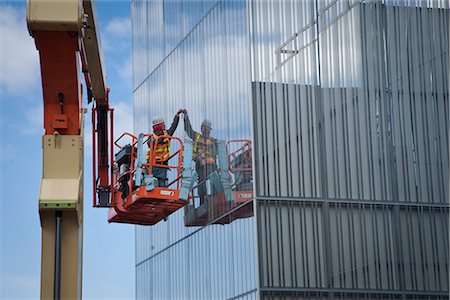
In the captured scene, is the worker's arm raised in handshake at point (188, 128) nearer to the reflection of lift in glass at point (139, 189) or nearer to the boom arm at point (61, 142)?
the reflection of lift in glass at point (139, 189)

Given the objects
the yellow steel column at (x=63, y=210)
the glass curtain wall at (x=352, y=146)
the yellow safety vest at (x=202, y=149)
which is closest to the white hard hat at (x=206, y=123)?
the yellow safety vest at (x=202, y=149)

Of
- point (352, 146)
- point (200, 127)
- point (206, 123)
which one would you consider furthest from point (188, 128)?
point (352, 146)

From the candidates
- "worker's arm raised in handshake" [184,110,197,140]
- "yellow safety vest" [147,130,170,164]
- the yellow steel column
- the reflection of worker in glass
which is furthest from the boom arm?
"worker's arm raised in handshake" [184,110,197,140]

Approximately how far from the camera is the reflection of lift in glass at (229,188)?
73.4ft

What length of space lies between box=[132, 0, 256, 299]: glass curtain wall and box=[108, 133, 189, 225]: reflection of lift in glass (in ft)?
4.22

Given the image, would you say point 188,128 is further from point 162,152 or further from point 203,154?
point 162,152

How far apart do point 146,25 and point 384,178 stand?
1378 cm

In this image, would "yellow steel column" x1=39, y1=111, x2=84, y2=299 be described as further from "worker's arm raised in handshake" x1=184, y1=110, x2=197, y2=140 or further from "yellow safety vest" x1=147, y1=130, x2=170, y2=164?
"worker's arm raised in handshake" x1=184, y1=110, x2=197, y2=140

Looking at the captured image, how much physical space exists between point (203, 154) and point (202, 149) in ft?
0.85

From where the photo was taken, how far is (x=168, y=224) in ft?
101

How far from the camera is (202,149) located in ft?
85.9

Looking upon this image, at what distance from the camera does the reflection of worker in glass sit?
2545 centimetres

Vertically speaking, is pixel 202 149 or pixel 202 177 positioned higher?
pixel 202 149

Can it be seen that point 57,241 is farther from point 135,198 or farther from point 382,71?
point 382,71
